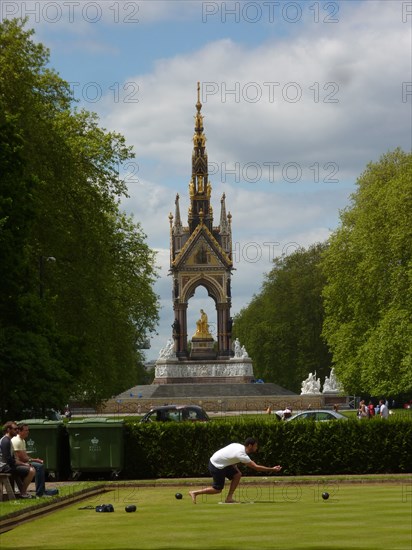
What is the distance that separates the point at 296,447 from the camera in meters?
28.5

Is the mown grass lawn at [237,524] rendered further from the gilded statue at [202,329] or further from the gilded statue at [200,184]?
the gilded statue at [200,184]

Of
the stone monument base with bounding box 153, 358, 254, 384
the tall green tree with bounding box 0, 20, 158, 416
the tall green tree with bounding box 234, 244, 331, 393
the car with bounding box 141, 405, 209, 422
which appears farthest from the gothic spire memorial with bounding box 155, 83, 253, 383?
the car with bounding box 141, 405, 209, 422

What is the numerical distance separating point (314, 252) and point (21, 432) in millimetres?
89633

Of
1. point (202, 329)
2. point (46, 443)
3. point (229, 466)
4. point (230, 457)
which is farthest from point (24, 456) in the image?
point (202, 329)

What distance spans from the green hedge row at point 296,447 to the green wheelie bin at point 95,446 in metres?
0.84

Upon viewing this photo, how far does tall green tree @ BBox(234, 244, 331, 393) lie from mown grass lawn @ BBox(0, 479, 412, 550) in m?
82.4

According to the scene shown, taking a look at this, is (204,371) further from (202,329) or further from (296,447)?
(296,447)

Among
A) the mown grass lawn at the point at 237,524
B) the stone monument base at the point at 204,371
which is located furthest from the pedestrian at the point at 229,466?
the stone monument base at the point at 204,371

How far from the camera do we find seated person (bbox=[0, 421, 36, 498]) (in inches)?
819

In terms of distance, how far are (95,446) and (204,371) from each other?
223ft

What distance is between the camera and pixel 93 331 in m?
45.7

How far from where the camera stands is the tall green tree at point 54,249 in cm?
3631

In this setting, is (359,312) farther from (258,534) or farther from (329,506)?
(258,534)

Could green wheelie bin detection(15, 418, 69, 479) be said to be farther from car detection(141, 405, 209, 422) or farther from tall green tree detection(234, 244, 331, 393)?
tall green tree detection(234, 244, 331, 393)
